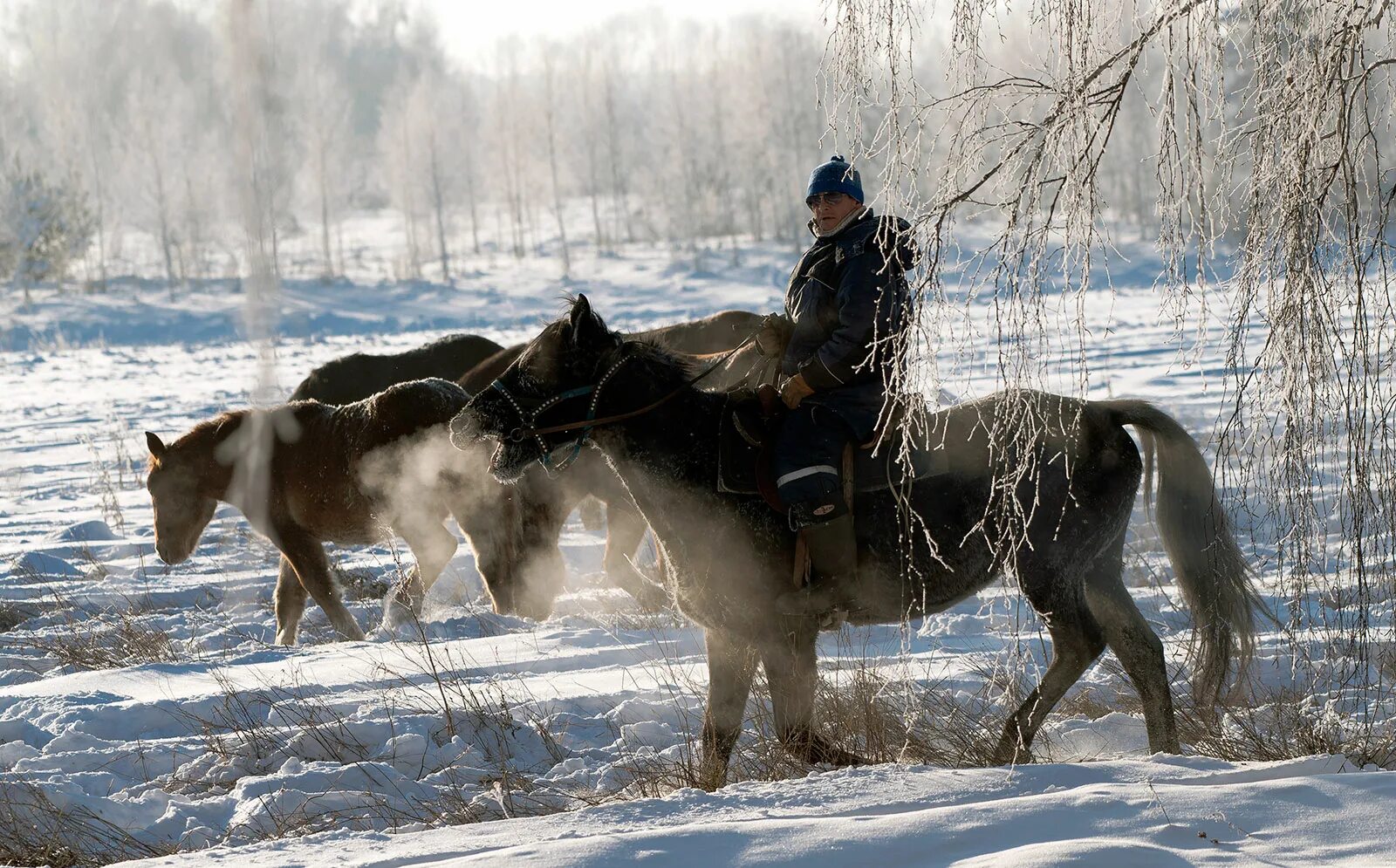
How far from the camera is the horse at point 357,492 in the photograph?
8.62 m

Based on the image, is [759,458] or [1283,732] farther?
[759,458]

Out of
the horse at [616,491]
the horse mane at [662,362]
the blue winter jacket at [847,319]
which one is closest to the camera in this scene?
the blue winter jacket at [847,319]

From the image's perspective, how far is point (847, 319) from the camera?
4867 mm

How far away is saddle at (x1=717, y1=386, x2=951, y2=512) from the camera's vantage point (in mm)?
5023

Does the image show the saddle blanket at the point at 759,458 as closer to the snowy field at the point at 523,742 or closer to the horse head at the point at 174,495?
the snowy field at the point at 523,742

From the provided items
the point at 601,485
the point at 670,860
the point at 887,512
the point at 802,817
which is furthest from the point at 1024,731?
the point at 601,485

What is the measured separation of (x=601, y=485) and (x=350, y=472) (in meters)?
1.85

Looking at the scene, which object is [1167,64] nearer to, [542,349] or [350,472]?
[542,349]

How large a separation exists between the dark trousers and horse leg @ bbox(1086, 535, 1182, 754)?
144 centimetres

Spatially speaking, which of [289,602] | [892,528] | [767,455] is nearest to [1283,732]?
[892,528]

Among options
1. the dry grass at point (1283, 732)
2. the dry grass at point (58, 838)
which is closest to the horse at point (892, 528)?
the dry grass at point (1283, 732)

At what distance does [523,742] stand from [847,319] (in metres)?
2.50

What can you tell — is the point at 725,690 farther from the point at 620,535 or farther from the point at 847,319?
the point at 620,535

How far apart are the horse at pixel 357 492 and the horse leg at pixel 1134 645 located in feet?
14.4
